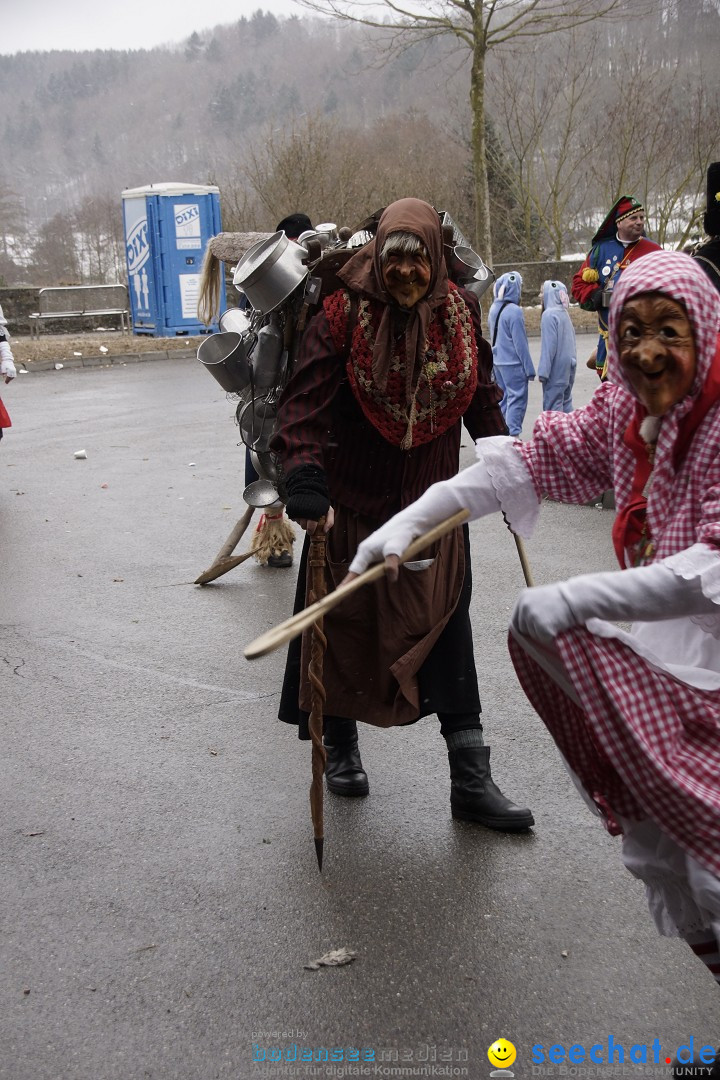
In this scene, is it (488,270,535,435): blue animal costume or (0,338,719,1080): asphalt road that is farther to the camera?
(488,270,535,435): blue animal costume

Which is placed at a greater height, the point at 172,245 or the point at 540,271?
the point at 172,245

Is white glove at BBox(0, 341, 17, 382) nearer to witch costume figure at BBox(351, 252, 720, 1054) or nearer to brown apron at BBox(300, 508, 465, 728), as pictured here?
brown apron at BBox(300, 508, 465, 728)

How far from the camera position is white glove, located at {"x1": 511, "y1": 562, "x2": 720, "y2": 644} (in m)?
2.24

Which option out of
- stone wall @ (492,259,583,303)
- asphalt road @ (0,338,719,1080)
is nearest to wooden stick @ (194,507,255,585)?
asphalt road @ (0,338,719,1080)

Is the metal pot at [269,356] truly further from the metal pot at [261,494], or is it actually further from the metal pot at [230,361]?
the metal pot at [261,494]

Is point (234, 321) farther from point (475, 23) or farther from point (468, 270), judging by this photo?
point (475, 23)

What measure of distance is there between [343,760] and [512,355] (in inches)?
262

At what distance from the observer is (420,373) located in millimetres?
3625

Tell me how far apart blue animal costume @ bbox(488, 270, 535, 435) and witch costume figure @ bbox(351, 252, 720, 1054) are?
294 inches

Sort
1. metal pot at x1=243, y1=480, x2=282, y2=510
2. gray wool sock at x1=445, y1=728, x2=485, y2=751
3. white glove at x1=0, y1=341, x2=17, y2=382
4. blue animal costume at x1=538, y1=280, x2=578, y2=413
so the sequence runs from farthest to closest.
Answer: white glove at x1=0, y1=341, x2=17, y2=382
blue animal costume at x1=538, y1=280, x2=578, y2=413
metal pot at x1=243, y1=480, x2=282, y2=510
gray wool sock at x1=445, y1=728, x2=485, y2=751

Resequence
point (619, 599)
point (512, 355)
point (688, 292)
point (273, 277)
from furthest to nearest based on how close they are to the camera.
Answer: point (512, 355) → point (273, 277) → point (688, 292) → point (619, 599)

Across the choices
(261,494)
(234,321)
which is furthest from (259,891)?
(234,321)

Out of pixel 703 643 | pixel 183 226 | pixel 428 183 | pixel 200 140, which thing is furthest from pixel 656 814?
pixel 200 140

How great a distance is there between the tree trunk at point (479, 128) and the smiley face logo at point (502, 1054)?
17.6m
